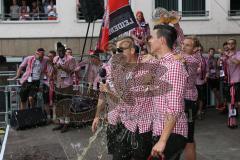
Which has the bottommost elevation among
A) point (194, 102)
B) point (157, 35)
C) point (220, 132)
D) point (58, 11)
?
point (220, 132)

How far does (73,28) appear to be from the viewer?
1577 cm

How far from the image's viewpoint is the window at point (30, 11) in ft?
52.1

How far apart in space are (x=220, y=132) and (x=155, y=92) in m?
5.86

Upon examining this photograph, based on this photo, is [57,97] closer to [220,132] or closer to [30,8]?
[220,132]

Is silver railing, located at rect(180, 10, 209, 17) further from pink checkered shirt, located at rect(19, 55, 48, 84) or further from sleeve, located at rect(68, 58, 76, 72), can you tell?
pink checkered shirt, located at rect(19, 55, 48, 84)

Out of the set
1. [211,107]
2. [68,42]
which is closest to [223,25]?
[211,107]

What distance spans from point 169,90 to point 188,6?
12196 mm

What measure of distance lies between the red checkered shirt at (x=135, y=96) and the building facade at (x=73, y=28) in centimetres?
1035

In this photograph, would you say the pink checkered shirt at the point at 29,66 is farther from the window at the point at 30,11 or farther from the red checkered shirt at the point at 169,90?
the red checkered shirt at the point at 169,90

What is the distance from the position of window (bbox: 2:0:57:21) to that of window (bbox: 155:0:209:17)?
3.11 meters

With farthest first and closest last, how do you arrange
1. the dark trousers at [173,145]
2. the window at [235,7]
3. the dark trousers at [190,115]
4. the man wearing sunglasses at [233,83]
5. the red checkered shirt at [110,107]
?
the window at [235,7] < the man wearing sunglasses at [233,83] < the dark trousers at [190,115] < the red checkered shirt at [110,107] < the dark trousers at [173,145]

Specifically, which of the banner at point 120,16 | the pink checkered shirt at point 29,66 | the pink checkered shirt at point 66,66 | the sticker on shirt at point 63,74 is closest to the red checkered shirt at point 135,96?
the banner at point 120,16

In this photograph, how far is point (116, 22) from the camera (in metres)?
9.31

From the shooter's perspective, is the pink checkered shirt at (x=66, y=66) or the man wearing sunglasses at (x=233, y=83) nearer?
the man wearing sunglasses at (x=233, y=83)
